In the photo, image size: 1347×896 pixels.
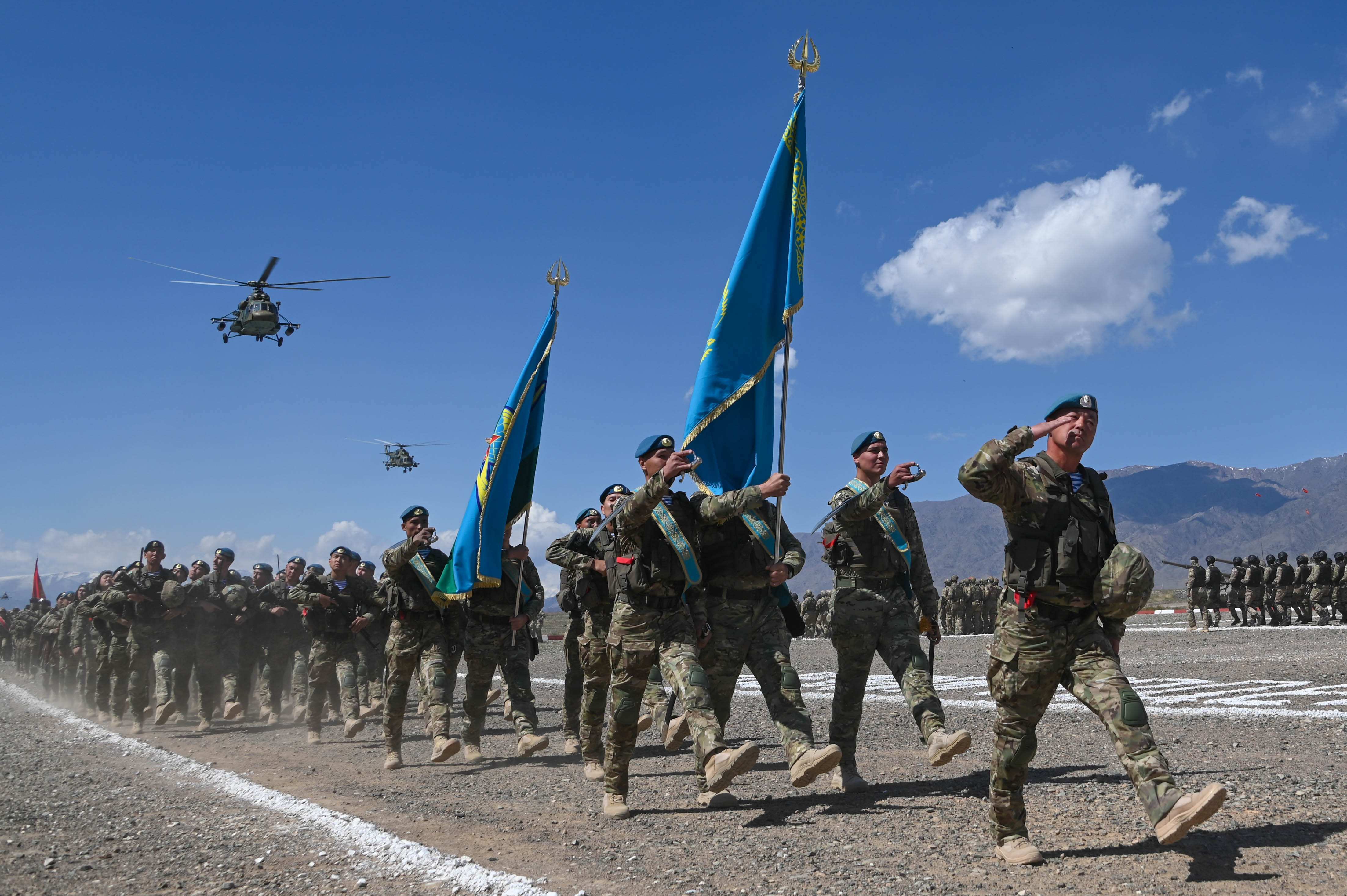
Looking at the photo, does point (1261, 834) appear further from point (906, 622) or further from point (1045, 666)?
point (906, 622)

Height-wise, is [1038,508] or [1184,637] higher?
[1038,508]

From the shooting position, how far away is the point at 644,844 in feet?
17.8

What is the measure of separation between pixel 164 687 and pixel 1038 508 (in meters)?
13.9

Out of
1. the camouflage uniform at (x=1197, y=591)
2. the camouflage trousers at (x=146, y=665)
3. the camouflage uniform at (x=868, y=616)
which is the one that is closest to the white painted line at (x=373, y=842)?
the camouflage uniform at (x=868, y=616)

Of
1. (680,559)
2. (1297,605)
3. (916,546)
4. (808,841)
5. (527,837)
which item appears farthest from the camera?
(1297,605)

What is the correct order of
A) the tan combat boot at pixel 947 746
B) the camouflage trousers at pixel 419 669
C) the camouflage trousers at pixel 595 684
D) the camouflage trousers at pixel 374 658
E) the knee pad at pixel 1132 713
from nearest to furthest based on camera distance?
the knee pad at pixel 1132 713 → the tan combat boot at pixel 947 746 → the camouflage trousers at pixel 595 684 → the camouflage trousers at pixel 419 669 → the camouflage trousers at pixel 374 658

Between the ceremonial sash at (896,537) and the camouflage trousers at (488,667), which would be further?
the camouflage trousers at (488,667)

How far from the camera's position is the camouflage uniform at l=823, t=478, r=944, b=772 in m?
6.49

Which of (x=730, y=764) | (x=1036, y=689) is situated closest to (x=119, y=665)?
(x=730, y=764)

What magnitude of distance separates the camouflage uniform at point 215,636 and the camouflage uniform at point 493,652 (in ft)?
21.9

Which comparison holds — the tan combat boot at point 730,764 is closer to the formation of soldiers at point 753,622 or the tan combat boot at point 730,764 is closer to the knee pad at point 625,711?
the formation of soldiers at point 753,622

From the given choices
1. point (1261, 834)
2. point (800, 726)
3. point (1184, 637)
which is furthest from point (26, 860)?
point (1184, 637)

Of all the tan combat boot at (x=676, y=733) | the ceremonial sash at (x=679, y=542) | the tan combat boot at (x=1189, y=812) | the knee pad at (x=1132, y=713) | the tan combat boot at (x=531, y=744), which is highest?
the ceremonial sash at (x=679, y=542)

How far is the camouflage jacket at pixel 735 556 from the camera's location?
6660mm
